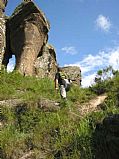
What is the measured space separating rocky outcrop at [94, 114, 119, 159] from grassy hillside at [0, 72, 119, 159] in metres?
0.20

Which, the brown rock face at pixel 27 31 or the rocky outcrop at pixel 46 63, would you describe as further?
the rocky outcrop at pixel 46 63

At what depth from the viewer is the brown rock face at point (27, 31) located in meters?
22.7

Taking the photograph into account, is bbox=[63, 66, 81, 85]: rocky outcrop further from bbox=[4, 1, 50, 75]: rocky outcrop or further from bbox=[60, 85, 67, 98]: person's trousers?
bbox=[60, 85, 67, 98]: person's trousers

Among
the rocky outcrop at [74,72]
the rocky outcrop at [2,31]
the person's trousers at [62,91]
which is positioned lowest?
the person's trousers at [62,91]

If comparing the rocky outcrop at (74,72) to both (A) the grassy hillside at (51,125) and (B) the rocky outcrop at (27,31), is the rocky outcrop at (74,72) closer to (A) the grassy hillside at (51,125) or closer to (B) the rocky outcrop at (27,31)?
(B) the rocky outcrop at (27,31)

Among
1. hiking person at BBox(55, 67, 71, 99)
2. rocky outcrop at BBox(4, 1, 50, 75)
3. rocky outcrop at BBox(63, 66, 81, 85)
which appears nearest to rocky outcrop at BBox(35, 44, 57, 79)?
rocky outcrop at BBox(4, 1, 50, 75)

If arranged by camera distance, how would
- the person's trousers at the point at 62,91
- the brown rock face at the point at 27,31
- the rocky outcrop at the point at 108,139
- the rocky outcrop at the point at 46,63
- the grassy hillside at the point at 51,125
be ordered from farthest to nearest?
the rocky outcrop at the point at 46,63 → the brown rock face at the point at 27,31 → the person's trousers at the point at 62,91 → the grassy hillside at the point at 51,125 → the rocky outcrop at the point at 108,139

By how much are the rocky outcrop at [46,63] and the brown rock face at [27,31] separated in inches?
34.1

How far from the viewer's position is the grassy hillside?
856cm

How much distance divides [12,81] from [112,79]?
15.1 feet

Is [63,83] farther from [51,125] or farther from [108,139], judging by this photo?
[108,139]

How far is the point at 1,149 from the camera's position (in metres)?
9.09

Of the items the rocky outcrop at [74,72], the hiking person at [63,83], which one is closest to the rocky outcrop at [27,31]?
the rocky outcrop at [74,72]

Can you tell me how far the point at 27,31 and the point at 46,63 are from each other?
3.61 metres
